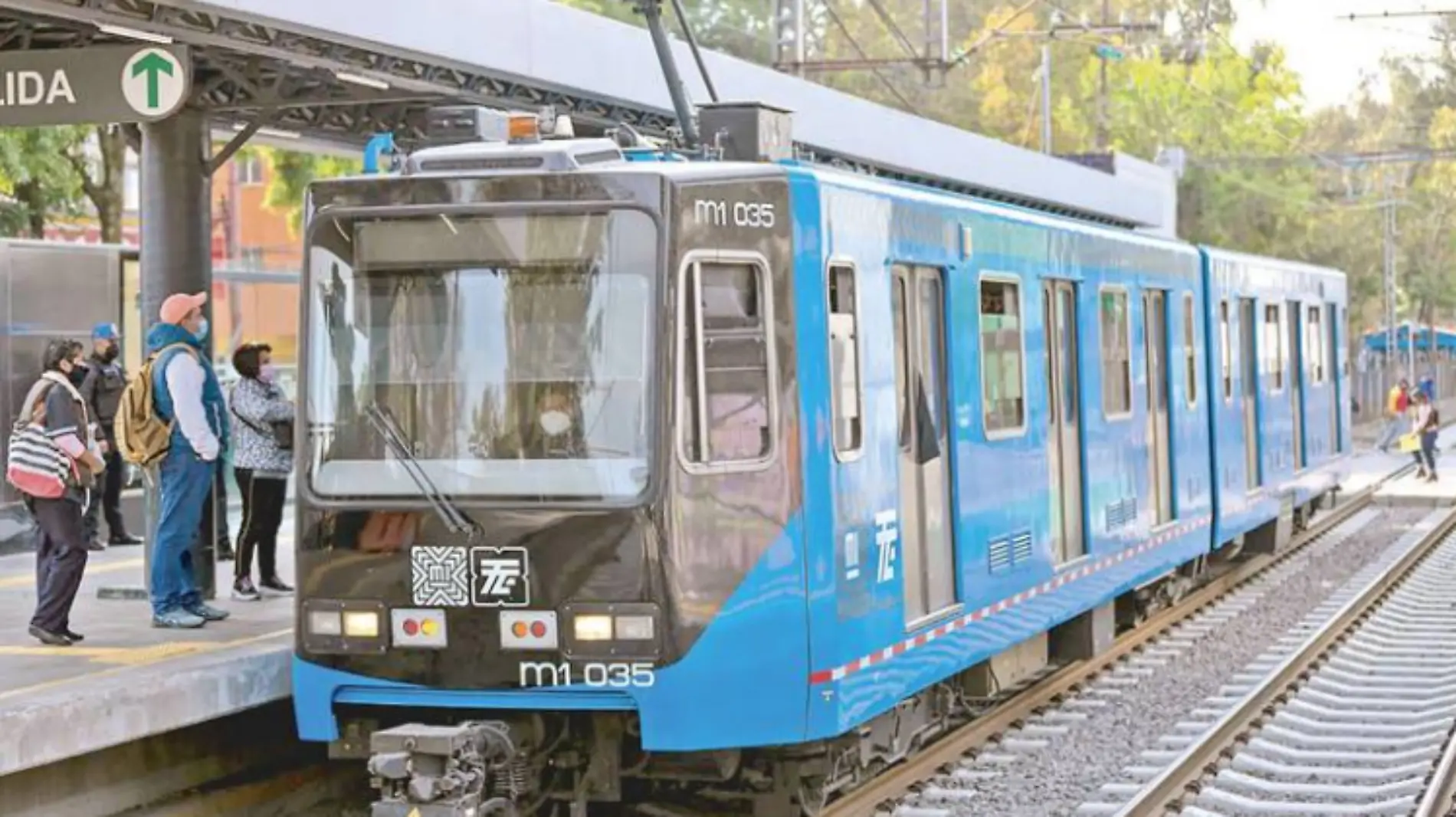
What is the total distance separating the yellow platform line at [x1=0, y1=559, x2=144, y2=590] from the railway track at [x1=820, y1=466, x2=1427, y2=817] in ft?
19.6

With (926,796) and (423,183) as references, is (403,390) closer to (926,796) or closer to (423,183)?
(423,183)

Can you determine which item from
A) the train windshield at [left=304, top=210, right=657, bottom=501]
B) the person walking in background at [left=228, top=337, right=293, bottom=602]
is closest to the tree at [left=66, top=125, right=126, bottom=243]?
the person walking in background at [left=228, top=337, right=293, bottom=602]

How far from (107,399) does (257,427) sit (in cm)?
420

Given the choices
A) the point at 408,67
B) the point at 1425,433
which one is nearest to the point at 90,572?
the point at 408,67

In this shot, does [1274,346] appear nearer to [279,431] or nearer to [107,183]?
[279,431]

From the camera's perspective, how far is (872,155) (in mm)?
17578

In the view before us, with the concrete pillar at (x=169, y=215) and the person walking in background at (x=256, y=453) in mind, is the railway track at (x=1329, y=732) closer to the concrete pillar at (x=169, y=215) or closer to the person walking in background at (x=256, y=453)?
the person walking in background at (x=256, y=453)

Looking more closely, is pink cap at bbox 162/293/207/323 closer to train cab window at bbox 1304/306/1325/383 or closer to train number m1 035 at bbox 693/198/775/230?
train number m1 035 at bbox 693/198/775/230

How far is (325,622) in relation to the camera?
9.13 meters

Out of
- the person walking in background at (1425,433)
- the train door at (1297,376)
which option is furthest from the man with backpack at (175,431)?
the person walking in background at (1425,433)

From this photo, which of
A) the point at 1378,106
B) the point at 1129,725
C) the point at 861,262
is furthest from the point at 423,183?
the point at 1378,106

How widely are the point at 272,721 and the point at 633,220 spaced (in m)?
3.79

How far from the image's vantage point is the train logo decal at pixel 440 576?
8.89m

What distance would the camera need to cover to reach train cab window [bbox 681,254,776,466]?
870 centimetres
